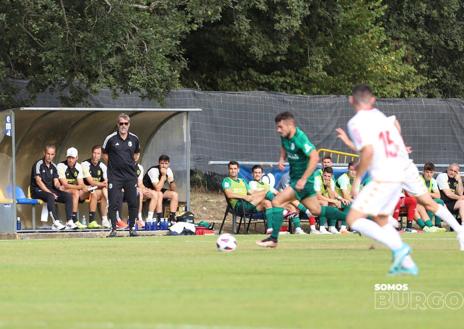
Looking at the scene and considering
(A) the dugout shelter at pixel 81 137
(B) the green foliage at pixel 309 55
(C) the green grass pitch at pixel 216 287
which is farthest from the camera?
(B) the green foliage at pixel 309 55

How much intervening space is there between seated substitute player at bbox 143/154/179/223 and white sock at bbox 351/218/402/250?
15831 mm

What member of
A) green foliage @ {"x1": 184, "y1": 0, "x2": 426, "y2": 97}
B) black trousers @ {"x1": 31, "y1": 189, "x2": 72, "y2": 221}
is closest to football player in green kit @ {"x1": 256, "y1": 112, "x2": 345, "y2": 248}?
black trousers @ {"x1": 31, "y1": 189, "x2": 72, "y2": 221}

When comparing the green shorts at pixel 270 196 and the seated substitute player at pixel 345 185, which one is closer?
the green shorts at pixel 270 196

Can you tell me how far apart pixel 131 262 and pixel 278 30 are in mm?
23419

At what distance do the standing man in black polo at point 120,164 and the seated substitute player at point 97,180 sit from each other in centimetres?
336

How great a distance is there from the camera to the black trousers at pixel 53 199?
27781 millimetres

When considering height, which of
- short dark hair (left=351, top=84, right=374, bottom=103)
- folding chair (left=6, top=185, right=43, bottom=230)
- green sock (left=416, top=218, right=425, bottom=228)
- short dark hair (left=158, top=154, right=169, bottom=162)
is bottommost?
green sock (left=416, top=218, right=425, bottom=228)

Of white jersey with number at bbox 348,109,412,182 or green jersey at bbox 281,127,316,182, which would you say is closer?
white jersey with number at bbox 348,109,412,182

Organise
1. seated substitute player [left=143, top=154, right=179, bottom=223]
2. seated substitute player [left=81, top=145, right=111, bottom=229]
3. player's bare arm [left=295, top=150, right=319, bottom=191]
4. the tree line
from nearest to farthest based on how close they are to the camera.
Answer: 1. player's bare arm [left=295, top=150, right=319, bottom=191]
2. seated substitute player [left=81, top=145, right=111, bottom=229]
3. seated substitute player [left=143, top=154, right=179, bottom=223]
4. the tree line

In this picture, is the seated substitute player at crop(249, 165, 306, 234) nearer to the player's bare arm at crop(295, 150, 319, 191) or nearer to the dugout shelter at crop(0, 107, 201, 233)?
the dugout shelter at crop(0, 107, 201, 233)

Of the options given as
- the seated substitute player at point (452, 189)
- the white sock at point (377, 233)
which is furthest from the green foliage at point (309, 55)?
the white sock at point (377, 233)

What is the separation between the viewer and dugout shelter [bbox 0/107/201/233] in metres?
27.7

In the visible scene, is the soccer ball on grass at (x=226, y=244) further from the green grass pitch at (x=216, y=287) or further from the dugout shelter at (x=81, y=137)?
the dugout shelter at (x=81, y=137)

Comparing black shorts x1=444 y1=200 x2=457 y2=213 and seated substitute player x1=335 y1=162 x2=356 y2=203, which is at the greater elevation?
seated substitute player x1=335 y1=162 x2=356 y2=203
